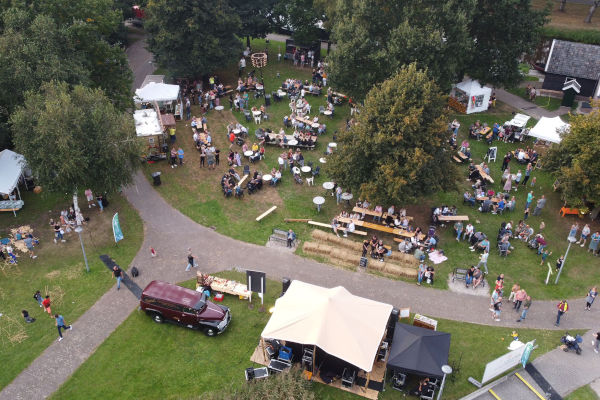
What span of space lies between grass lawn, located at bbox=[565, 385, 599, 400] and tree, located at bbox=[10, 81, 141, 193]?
23.9 metres

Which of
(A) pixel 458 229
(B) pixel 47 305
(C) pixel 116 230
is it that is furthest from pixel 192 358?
(A) pixel 458 229

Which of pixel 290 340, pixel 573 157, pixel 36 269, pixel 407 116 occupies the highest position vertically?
pixel 407 116

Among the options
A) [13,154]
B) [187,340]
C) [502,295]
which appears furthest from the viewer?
[13,154]

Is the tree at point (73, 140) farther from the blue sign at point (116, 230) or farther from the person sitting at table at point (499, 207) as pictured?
the person sitting at table at point (499, 207)

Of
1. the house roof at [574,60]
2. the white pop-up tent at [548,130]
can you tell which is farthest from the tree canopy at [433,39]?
the house roof at [574,60]

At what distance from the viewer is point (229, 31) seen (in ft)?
141

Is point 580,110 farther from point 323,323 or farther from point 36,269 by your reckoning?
point 36,269

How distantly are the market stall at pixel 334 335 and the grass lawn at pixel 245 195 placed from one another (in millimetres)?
7915

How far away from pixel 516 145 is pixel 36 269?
32.9 m

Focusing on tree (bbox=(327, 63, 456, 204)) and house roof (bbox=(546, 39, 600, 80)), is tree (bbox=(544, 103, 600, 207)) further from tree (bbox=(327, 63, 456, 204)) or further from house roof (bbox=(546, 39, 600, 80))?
house roof (bbox=(546, 39, 600, 80))

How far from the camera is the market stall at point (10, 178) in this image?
2917cm

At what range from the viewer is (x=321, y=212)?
3012 centimetres

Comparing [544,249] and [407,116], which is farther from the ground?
[407,116]

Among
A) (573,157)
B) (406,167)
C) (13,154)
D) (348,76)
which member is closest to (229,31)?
(348,76)
